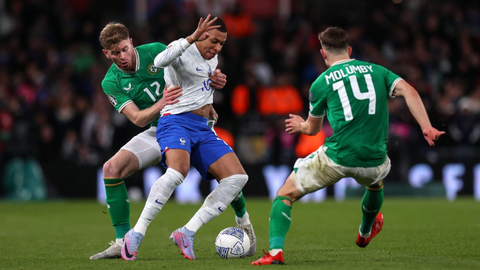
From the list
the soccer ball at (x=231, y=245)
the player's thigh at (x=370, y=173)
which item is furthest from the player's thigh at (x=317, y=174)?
the soccer ball at (x=231, y=245)

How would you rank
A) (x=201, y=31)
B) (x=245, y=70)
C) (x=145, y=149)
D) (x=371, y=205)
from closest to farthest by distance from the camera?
(x=201, y=31) → (x=371, y=205) → (x=145, y=149) → (x=245, y=70)

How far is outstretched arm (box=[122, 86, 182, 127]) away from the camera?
5.96 m

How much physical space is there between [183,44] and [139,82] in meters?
0.95

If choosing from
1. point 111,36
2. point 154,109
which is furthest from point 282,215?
point 111,36

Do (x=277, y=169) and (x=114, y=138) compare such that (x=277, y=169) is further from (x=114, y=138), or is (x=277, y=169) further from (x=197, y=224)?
(x=197, y=224)

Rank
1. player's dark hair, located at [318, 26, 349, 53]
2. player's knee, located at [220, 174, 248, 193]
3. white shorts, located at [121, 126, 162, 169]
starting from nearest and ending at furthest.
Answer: player's dark hair, located at [318, 26, 349, 53] < player's knee, located at [220, 174, 248, 193] < white shorts, located at [121, 126, 162, 169]

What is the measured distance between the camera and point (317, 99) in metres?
5.38

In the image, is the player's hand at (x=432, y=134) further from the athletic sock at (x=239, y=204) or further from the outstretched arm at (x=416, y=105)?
the athletic sock at (x=239, y=204)

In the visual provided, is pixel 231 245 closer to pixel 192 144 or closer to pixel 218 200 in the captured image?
pixel 218 200

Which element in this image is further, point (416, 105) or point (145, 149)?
point (145, 149)

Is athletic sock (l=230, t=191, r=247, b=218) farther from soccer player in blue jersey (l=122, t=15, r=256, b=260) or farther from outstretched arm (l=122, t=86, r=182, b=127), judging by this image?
outstretched arm (l=122, t=86, r=182, b=127)

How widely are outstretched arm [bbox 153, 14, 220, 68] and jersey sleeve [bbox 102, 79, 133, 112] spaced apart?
0.67 m

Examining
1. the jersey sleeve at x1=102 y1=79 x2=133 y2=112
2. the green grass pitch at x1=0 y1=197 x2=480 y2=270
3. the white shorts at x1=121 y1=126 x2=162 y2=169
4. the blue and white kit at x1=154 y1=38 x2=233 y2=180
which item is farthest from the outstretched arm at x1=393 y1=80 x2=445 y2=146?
the jersey sleeve at x1=102 y1=79 x2=133 y2=112

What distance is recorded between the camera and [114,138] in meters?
14.4
